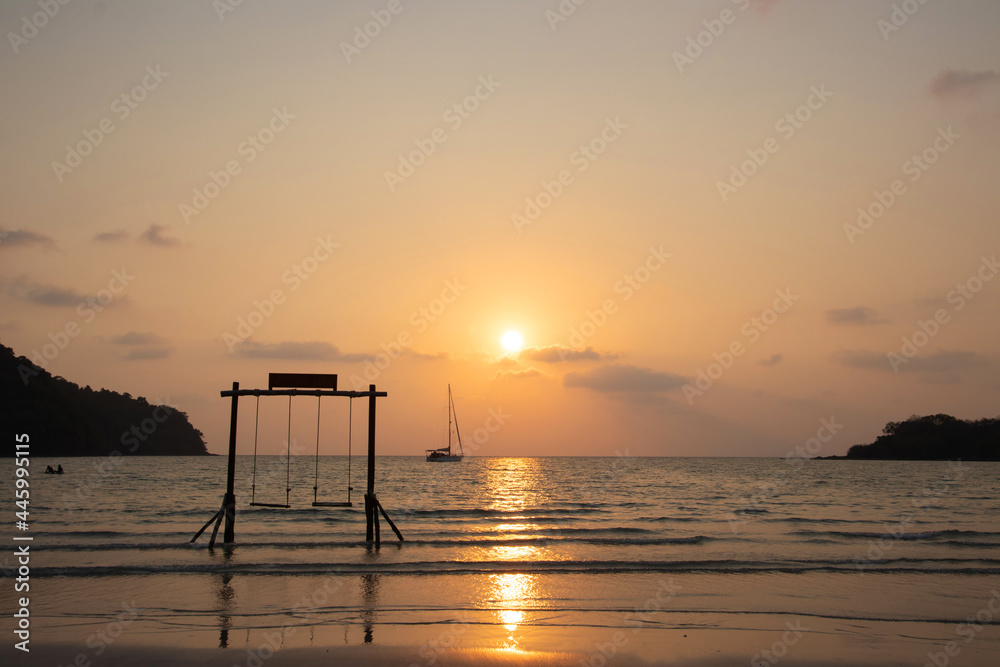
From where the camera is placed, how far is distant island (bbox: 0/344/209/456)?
10775cm

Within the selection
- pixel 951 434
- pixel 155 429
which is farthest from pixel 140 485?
pixel 951 434

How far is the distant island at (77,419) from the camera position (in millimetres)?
107750

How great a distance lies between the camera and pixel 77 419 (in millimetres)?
123750

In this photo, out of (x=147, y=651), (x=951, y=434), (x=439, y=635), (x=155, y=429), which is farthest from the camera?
(x=155, y=429)

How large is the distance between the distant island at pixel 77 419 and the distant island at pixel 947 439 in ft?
545

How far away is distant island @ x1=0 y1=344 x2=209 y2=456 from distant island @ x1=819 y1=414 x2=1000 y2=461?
166m

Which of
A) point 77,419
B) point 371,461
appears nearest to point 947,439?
point 371,461

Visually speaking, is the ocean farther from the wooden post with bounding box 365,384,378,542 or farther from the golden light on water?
the wooden post with bounding box 365,384,378,542

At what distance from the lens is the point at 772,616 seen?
43.5ft

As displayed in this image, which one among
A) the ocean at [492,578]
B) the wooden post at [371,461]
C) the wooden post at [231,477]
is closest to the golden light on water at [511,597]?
the ocean at [492,578]

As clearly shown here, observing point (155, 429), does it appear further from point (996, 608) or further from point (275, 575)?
point (996, 608)

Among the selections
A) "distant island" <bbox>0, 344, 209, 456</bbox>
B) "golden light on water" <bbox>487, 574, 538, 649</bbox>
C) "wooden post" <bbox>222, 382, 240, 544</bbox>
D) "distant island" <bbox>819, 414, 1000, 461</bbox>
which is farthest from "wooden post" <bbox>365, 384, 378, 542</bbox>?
"distant island" <bbox>819, 414, 1000, 461</bbox>

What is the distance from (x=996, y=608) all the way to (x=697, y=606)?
20.3ft

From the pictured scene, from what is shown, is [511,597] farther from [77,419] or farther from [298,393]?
[77,419]
